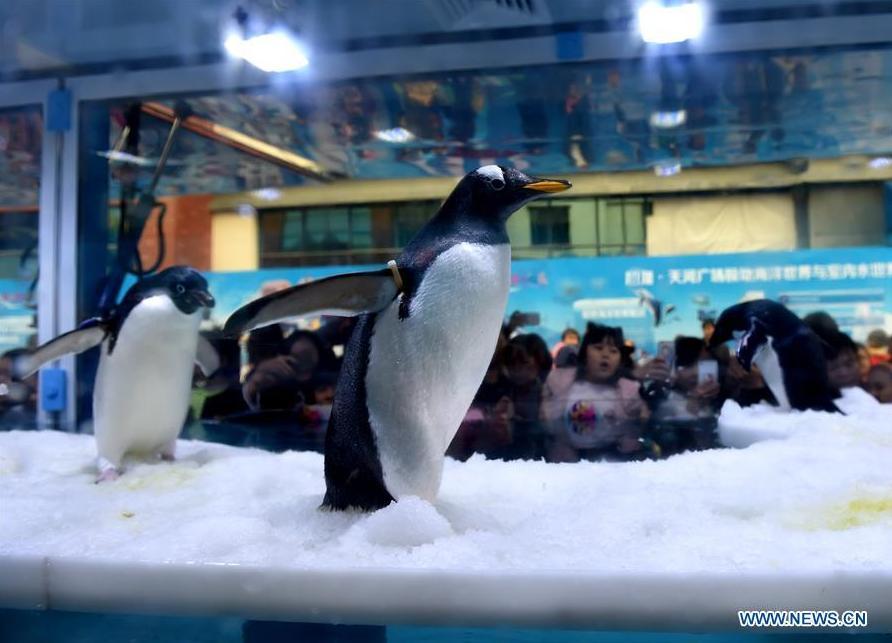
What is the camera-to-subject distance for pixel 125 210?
226cm

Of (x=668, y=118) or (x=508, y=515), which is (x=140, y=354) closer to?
(x=508, y=515)

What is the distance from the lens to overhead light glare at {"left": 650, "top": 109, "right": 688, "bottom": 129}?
2207 millimetres

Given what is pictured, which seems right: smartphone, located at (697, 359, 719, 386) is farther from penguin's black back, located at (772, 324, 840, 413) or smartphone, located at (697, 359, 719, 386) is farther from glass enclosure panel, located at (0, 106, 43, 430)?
glass enclosure panel, located at (0, 106, 43, 430)

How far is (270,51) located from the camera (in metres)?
1.83

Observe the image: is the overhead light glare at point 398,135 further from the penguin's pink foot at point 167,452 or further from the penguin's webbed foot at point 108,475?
the penguin's webbed foot at point 108,475

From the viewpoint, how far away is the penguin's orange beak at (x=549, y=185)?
42.9 inches

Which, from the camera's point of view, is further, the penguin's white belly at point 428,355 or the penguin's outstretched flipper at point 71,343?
the penguin's outstretched flipper at point 71,343

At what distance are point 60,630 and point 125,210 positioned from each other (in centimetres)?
166

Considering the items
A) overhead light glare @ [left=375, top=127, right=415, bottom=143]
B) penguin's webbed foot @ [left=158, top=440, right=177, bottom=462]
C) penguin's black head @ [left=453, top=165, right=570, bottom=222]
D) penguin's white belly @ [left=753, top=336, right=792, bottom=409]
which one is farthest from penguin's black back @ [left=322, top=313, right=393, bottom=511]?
penguin's white belly @ [left=753, top=336, right=792, bottom=409]

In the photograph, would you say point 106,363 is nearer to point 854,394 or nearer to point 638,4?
point 638,4

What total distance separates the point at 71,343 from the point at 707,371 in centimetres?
169

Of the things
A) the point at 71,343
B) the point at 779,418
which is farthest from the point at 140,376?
the point at 779,418

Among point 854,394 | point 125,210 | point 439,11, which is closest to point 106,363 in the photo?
point 125,210

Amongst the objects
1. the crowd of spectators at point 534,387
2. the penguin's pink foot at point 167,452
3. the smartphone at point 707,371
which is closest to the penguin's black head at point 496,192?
the crowd of spectators at point 534,387
